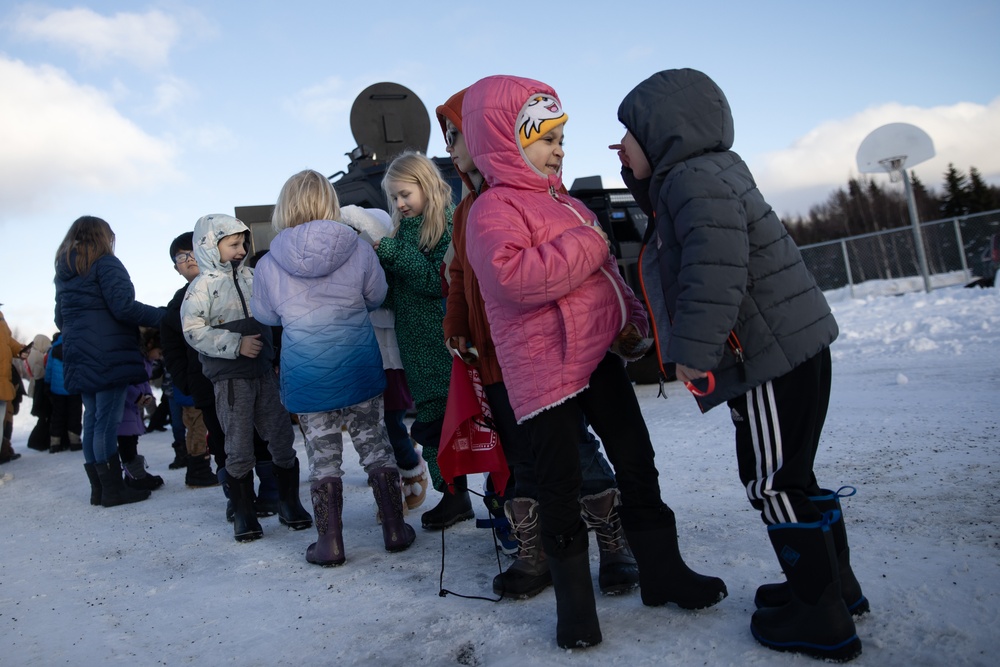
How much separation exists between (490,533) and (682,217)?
202 cm

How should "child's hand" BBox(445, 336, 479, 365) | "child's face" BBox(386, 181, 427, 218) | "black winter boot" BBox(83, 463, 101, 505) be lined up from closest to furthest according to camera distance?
"child's hand" BBox(445, 336, 479, 365), "child's face" BBox(386, 181, 427, 218), "black winter boot" BBox(83, 463, 101, 505)

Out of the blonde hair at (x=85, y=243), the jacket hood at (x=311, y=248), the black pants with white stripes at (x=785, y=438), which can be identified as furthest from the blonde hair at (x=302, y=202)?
the blonde hair at (x=85, y=243)

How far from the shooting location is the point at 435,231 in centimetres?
359

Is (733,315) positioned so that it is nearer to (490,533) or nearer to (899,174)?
(490,533)

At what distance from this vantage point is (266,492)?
4652 millimetres

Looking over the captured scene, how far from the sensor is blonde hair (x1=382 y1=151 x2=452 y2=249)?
3564 mm

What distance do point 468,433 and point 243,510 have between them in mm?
1656

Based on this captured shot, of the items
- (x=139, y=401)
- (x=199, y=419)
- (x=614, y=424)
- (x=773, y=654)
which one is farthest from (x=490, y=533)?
(x=139, y=401)

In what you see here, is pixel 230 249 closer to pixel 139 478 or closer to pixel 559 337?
pixel 559 337

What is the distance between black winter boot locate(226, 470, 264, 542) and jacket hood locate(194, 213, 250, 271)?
3.56ft

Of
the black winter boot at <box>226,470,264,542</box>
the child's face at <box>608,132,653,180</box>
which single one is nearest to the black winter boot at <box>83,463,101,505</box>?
the black winter boot at <box>226,470,264,542</box>

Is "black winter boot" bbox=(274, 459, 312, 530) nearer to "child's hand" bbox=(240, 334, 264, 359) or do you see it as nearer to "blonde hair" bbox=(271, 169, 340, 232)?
"child's hand" bbox=(240, 334, 264, 359)

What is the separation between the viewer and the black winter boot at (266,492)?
4492 millimetres

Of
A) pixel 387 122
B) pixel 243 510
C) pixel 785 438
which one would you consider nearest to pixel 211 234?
pixel 243 510
